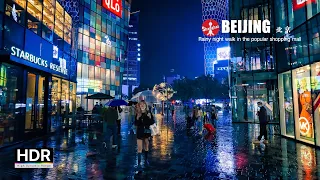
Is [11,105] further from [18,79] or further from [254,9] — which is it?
[254,9]

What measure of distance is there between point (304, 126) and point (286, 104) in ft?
7.80

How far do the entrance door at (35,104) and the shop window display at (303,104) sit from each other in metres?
13.6

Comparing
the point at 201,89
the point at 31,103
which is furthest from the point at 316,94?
the point at 201,89

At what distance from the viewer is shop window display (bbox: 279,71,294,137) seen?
13.2 meters

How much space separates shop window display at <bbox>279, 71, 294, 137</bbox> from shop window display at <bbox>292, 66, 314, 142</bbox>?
0.69m

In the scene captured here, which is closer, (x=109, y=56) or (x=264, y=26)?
(x=264, y=26)

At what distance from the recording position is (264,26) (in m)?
21.5

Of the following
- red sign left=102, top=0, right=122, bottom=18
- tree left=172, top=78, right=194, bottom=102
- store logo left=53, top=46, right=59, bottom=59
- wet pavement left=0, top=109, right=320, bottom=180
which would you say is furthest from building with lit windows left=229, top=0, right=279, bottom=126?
tree left=172, top=78, right=194, bottom=102

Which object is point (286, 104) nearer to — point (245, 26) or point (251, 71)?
point (251, 71)

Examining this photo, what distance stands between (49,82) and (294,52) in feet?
46.2

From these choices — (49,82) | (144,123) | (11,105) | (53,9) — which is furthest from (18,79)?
(144,123)

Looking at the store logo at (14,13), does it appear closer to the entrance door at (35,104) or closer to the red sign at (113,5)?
the entrance door at (35,104)

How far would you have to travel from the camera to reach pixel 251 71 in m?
25.5

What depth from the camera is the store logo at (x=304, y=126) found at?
37.1ft
